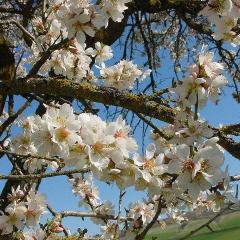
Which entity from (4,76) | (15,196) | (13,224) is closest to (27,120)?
(4,76)

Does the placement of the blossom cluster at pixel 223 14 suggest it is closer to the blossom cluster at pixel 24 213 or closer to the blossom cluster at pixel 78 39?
the blossom cluster at pixel 78 39

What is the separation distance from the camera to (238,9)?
1.88 metres

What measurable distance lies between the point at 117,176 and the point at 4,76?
1761 mm

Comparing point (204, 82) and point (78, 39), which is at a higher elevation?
point (78, 39)

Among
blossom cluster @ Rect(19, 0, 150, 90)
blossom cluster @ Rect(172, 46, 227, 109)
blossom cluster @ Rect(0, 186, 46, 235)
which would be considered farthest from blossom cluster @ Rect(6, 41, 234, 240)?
blossom cluster @ Rect(0, 186, 46, 235)

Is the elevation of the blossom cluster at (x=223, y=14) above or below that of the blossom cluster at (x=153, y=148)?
above

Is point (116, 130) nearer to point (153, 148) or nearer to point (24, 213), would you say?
point (153, 148)

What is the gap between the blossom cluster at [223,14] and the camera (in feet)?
6.06

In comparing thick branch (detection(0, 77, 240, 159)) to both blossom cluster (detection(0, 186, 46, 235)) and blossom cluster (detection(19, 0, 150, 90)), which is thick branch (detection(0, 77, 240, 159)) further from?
blossom cluster (detection(0, 186, 46, 235))

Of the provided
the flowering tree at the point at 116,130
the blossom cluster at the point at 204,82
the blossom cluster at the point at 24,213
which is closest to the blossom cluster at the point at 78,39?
the flowering tree at the point at 116,130

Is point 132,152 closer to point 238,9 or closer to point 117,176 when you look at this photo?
point 117,176

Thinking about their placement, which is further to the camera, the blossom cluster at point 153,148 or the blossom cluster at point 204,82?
the blossom cluster at point 204,82

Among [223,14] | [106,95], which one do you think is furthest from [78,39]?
[223,14]

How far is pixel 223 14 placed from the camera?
6.14 feet
